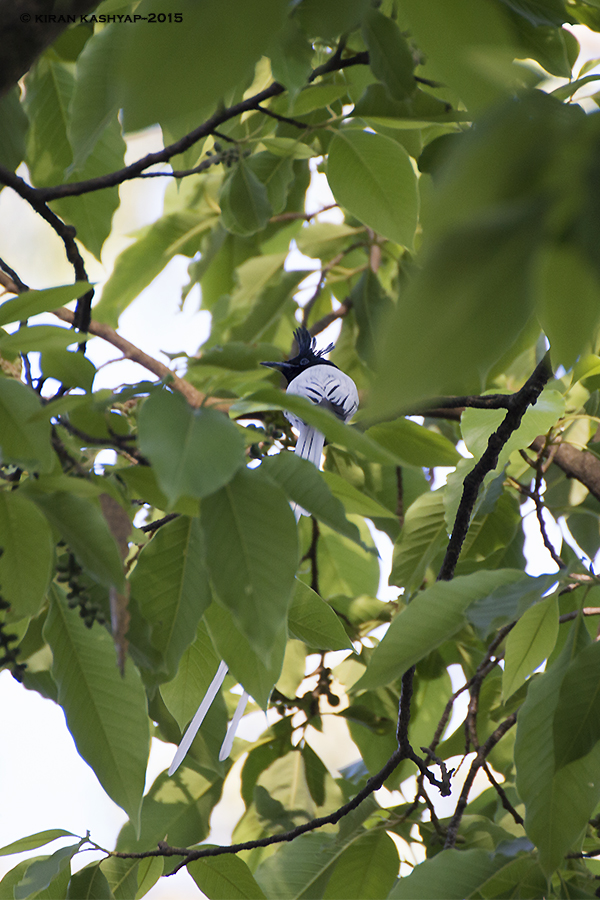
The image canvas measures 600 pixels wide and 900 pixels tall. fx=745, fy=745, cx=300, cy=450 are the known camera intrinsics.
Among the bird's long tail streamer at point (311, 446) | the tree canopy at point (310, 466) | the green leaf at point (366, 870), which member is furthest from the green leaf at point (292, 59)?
the green leaf at point (366, 870)

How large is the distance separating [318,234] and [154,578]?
1.37m

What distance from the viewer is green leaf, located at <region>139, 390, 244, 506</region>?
1.15ft

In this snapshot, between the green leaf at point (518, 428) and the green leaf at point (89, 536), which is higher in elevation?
the green leaf at point (518, 428)

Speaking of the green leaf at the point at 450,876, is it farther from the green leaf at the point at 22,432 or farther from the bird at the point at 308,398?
the green leaf at the point at 22,432

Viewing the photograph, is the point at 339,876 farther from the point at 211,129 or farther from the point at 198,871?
the point at 211,129

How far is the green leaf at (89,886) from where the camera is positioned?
0.79 m

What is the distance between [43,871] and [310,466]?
551 millimetres

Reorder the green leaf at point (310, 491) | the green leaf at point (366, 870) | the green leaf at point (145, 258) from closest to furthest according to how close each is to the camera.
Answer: the green leaf at point (310, 491)
the green leaf at point (366, 870)
the green leaf at point (145, 258)

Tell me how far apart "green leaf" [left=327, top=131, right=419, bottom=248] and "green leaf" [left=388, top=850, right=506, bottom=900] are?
68 centimetres

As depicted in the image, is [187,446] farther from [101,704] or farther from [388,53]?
[388,53]

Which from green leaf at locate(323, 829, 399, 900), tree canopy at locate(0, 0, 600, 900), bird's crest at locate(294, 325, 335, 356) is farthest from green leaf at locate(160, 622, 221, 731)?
bird's crest at locate(294, 325, 335, 356)

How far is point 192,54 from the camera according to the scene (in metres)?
0.24

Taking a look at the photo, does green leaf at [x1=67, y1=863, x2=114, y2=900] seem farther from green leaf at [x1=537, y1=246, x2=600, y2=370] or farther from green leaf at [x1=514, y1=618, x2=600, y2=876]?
green leaf at [x1=537, y1=246, x2=600, y2=370]

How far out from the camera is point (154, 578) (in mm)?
552
